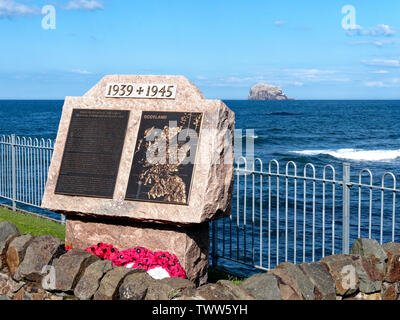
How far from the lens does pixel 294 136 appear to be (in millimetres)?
51656

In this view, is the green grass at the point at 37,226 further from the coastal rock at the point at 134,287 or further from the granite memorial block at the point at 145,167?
the coastal rock at the point at 134,287

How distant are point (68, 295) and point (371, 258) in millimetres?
3596

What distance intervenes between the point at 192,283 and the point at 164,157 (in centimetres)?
211

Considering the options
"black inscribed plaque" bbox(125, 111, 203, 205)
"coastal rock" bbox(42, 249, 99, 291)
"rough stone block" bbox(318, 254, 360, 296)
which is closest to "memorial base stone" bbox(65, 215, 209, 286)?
"black inscribed plaque" bbox(125, 111, 203, 205)

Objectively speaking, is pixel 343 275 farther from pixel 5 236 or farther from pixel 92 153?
pixel 5 236

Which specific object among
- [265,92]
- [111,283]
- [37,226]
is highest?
[265,92]

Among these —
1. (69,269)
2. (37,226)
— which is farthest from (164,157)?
(37,226)

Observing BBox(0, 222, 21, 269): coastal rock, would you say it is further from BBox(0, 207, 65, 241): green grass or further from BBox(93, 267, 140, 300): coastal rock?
BBox(0, 207, 65, 241): green grass

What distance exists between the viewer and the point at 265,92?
580 ft

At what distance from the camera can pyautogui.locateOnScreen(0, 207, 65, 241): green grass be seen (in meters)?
9.73

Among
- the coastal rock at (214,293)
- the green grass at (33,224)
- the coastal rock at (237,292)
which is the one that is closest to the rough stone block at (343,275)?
the coastal rock at (237,292)

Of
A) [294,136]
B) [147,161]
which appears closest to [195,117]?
[147,161]

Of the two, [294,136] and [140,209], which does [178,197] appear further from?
[294,136]

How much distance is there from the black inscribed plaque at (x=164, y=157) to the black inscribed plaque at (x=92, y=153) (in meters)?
0.33
